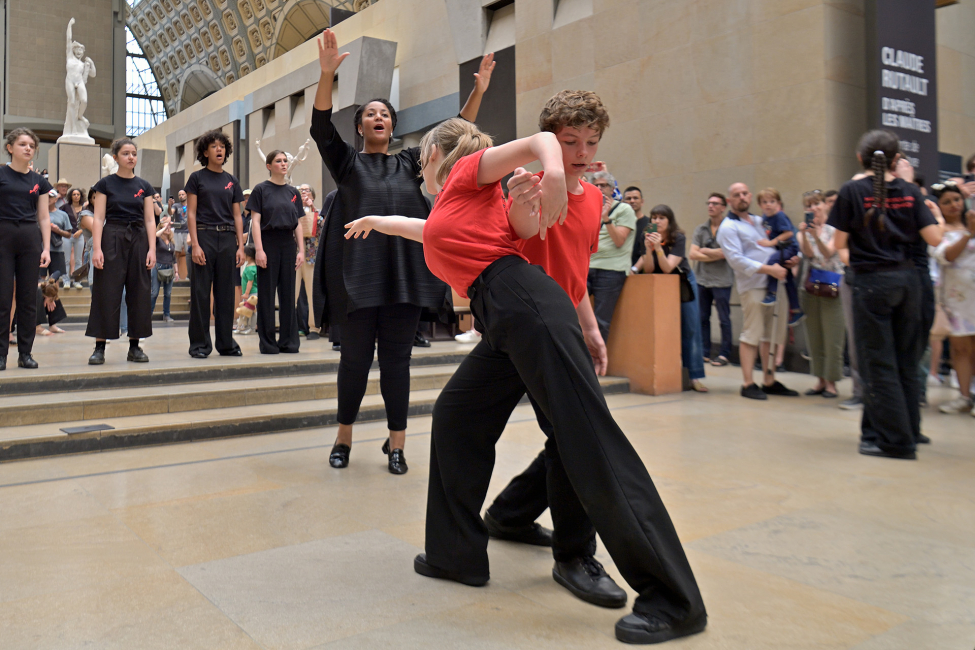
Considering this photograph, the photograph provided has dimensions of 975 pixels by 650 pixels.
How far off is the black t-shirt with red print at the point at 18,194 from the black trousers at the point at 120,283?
537mm

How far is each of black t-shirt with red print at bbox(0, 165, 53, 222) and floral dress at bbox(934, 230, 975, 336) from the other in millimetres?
6847

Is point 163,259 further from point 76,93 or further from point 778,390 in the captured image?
point 76,93

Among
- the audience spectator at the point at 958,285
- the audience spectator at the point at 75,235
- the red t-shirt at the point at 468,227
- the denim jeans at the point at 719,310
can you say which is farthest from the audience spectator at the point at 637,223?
the audience spectator at the point at 75,235

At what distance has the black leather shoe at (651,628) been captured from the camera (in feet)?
6.27

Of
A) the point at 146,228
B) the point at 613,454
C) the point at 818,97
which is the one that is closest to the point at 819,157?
the point at 818,97

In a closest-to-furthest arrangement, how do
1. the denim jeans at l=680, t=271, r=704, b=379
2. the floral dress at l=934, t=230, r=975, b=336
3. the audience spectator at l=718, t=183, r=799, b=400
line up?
the floral dress at l=934, t=230, r=975, b=336 < the audience spectator at l=718, t=183, r=799, b=400 < the denim jeans at l=680, t=271, r=704, b=379

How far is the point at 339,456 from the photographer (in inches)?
156

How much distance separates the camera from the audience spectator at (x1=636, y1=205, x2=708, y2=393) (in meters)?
6.81

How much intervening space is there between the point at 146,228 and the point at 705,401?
4852mm

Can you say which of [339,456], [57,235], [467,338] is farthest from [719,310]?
[57,235]

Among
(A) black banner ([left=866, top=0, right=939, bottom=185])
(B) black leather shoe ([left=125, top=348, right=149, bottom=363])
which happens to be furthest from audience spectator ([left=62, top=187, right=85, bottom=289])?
(A) black banner ([left=866, top=0, right=939, bottom=185])

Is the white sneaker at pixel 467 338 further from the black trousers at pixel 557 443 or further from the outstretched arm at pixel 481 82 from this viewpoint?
the black trousers at pixel 557 443

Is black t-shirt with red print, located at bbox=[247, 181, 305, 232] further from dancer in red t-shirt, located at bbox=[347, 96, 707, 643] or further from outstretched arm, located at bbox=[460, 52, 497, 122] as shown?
dancer in red t-shirt, located at bbox=[347, 96, 707, 643]

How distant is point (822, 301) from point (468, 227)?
16.6 feet
